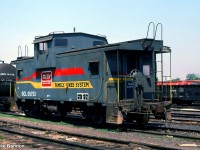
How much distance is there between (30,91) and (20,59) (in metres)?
2.56

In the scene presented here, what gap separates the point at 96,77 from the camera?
47.8 feet

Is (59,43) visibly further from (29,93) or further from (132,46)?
(132,46)

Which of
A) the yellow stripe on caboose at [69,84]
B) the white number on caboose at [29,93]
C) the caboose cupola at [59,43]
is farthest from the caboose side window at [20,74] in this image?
the caboose cupola at [59,43]

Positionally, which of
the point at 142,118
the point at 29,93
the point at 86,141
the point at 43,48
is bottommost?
the point at 86,141

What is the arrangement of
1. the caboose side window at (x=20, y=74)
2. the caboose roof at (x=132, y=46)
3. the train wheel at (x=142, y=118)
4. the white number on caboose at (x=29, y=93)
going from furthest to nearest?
1. the caboose side window at (x=20, y=74)
2. the white number on caboose at (x=29, y=93)
3. the train wheel at (x=142, y=118)
4. the caboose roof at (x=132, y=46)

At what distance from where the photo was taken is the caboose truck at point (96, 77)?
535 inches

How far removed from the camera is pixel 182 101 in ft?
110

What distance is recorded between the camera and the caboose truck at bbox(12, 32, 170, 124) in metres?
13.6

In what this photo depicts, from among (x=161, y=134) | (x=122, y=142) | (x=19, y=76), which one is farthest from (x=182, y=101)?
(x=122, y=142)

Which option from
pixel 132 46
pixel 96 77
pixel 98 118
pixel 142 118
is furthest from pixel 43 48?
pixel 142 118

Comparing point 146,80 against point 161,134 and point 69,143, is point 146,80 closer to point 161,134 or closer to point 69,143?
point 161,134

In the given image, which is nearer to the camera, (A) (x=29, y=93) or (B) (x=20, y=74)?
(A) (x=29, y=93)

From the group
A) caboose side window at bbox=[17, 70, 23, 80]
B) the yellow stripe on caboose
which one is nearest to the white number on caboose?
the yellow stripe on caboose

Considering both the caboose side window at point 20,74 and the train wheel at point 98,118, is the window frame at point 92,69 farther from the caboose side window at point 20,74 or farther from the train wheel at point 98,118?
the caboose side window at point 20,74
